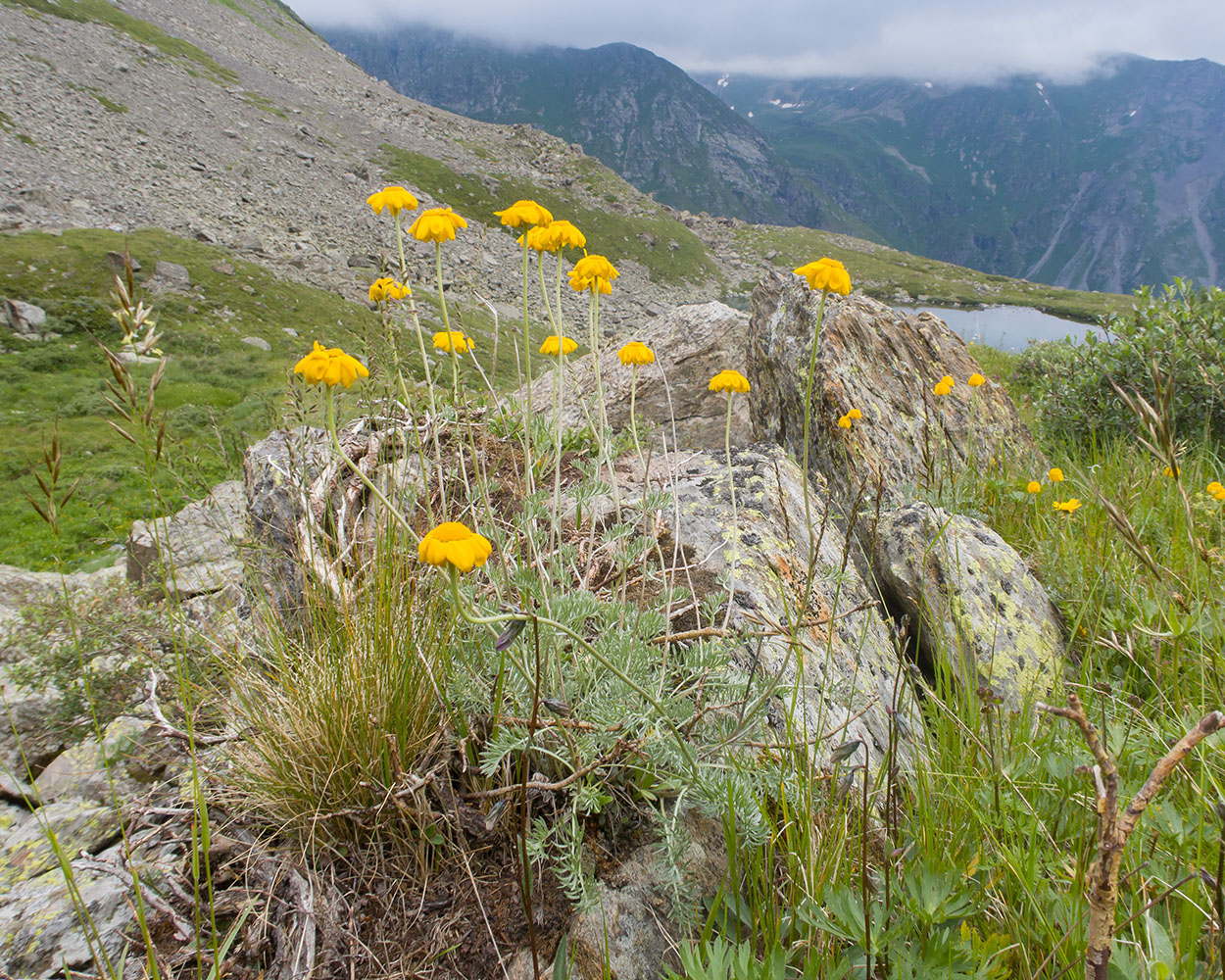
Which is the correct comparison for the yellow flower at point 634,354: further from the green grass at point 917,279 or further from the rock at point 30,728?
the green grass at point 917,279

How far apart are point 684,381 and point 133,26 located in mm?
75353

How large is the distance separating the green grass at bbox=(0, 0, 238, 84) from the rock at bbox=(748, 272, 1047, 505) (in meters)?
69.5

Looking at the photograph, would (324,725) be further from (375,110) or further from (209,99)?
(375,110)

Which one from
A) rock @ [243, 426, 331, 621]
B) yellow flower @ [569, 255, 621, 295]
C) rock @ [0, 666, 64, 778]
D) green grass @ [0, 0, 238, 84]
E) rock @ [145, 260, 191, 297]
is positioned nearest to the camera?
yellow flower @ [569, 255, 621, 295]

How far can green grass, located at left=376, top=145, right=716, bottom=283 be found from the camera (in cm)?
5666

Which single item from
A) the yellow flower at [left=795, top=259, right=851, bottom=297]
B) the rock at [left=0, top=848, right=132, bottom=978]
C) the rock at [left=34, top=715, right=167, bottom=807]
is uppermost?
the yellow flower at [left=795, top=259, right=851, bottom=297]

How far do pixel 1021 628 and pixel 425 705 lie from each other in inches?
128

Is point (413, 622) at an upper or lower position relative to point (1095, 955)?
lower

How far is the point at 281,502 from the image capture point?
3641mm

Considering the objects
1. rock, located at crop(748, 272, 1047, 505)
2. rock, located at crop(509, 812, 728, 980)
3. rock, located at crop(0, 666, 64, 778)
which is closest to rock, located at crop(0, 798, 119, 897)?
rock, located at crop(0, 666, 64, 778)

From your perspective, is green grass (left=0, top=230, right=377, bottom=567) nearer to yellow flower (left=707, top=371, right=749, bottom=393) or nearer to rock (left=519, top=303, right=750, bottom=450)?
rock (left=519, top=303, right=750, bottom=450)

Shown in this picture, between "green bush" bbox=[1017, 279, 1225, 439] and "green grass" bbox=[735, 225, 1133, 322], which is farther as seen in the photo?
"green grass" bbox=[735, 225, 1133, 322]

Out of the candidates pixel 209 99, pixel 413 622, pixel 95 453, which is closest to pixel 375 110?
pixel 209 99

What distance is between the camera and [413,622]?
2.23 meters
